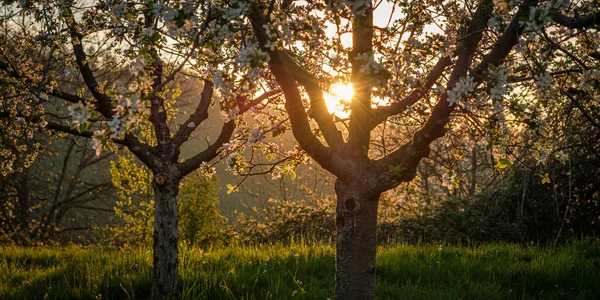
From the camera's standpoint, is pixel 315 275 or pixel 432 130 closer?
pixel 432 130

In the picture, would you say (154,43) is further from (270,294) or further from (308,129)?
(270,294)

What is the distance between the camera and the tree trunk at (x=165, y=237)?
5.74 meters

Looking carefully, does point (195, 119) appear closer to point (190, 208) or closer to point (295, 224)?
point (190, 208)

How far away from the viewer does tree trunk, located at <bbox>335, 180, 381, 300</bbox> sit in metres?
4.12

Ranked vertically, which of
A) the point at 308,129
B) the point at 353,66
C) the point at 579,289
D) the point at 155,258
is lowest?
the point at 579,289

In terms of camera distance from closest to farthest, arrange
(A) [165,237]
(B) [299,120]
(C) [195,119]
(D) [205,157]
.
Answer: (B) [299,120] → (A) [165,237] → (D) [205,157] → (C) [195,119]

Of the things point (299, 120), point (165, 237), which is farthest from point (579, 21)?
point (165, 237)

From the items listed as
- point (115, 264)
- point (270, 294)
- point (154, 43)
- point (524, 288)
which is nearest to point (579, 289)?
point (524, 288)

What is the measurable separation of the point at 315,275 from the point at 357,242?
2.96 m

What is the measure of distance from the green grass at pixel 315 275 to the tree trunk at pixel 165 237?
0.25 metres

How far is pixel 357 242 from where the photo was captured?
4.12 metres

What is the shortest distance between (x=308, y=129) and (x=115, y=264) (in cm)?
470

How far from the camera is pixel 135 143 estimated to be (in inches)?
234

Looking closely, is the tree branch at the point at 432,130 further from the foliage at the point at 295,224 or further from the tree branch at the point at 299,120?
the foliage at the point at 295,224
